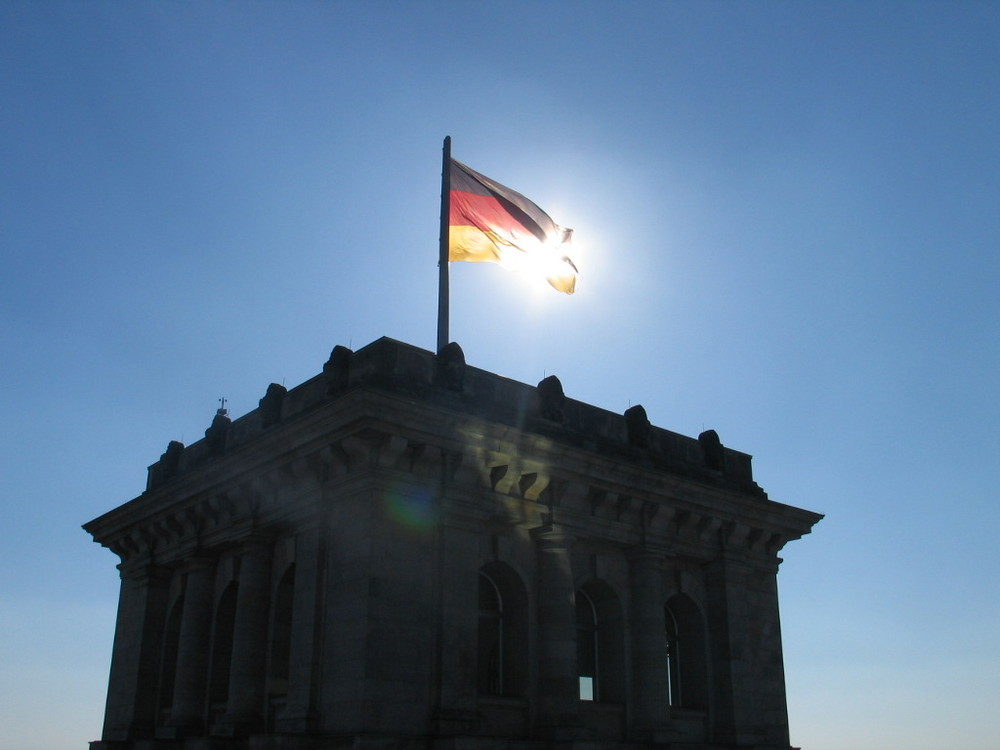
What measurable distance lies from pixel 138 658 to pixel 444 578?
41.8 feet

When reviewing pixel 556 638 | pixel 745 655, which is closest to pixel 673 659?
pixel 745 655

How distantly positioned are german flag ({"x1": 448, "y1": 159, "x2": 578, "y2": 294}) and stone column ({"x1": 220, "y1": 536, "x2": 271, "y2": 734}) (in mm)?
10048

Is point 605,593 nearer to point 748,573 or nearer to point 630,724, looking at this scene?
point 630,724

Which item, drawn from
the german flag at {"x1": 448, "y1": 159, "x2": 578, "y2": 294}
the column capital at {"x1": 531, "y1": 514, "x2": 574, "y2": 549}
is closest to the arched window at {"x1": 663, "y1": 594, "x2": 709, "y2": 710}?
the column capital at {"x1": 531, "y1": 514, "x2": 574, "y2": 549}

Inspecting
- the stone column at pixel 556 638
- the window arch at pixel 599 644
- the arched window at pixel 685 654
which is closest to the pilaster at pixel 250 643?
the stone column at pixel 556 638

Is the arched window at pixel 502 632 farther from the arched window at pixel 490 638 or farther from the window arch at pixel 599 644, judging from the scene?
the window arch at pixel 599 644

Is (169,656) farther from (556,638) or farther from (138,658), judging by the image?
(556,638)

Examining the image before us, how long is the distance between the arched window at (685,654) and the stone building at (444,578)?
0.07 metres

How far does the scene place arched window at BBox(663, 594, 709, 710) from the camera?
29.2m

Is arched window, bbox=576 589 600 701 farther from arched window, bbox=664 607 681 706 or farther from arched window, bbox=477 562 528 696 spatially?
arched window, bbox=664 607 681 706

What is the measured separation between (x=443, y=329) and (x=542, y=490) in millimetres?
5237

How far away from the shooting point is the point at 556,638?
25203 millimetres

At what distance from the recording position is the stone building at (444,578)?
73.9ft

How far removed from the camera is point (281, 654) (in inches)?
1008
